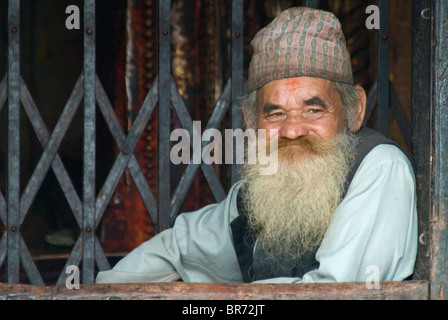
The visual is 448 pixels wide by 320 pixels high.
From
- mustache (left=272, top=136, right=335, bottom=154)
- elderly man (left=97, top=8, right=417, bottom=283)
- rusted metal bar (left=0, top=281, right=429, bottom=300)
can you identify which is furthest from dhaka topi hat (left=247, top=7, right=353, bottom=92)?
rusted metal bar (left=0, top=281, right=429, bottom=300)

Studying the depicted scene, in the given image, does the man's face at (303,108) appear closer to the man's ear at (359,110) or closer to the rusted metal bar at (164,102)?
the man's ear at (359,110)

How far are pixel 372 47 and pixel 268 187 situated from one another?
1.61m

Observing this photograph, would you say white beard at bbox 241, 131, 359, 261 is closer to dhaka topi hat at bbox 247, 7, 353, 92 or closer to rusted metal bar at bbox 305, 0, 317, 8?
dhaka topi hat at bbox 247, 7, 353, 92

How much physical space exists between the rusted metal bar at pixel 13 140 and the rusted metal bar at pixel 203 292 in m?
1.52

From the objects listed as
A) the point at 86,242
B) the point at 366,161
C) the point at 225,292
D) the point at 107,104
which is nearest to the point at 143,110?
the point at 107,104

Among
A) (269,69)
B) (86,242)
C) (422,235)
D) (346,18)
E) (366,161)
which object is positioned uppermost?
(346,18)

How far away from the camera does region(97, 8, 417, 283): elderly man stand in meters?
2.96

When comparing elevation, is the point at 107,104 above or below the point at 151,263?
above

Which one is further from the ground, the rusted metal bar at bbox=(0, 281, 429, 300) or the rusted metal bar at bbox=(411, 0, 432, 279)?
the rusted metal bar at bbox=(411, 0, 432, 279)

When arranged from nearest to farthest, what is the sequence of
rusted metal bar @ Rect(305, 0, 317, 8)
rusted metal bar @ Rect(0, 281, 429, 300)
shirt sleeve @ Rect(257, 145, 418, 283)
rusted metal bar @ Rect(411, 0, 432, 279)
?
rusted metal bar @ Rect(0, 281, 429, 300)
rusted metal bar @ Rect(411, 0, 432, 279)
shirt sleeve @ Rect(257, 145, 418, 283)
rusted metal bar @ Rect(305, 0, 317, 8)

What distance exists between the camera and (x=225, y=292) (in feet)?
6.96

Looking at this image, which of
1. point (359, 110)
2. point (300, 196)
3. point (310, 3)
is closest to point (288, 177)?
point (300, 196)

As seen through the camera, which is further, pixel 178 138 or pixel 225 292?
pixel 178 138
